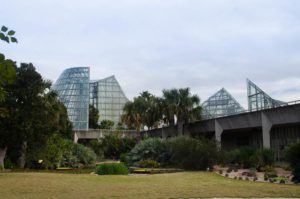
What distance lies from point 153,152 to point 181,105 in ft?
39.0

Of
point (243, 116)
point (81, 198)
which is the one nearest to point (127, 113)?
point (243, 116)

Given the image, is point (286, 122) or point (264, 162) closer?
point (264, 162)

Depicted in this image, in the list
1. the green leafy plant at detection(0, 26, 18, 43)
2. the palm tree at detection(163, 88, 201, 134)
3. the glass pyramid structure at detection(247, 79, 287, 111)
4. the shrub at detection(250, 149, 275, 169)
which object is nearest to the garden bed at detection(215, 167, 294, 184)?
the shrub at detection(250, 149, 275, 169)

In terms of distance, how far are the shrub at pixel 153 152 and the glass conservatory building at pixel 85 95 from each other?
42.9 metres

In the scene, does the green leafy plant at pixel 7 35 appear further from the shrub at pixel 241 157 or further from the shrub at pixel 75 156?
the shrub at pixel 75 156

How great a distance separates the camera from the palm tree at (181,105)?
1853 inches

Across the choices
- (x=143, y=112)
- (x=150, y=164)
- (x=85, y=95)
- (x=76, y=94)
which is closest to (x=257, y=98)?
(x=143, y=112)

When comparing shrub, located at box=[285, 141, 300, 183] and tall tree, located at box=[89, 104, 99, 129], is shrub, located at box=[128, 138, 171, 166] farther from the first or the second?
tall tree, located at box=[89, 104, 99, 129]

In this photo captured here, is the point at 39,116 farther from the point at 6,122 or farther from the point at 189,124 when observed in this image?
the point at 189,124

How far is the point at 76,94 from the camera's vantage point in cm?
8919

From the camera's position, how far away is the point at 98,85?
105188 mm

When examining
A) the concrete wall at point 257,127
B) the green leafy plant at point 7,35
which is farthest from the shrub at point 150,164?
the green leafy plant at point 7,35

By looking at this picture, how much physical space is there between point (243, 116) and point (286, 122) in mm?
6365

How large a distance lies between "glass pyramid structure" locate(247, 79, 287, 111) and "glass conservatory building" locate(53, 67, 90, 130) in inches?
1583
